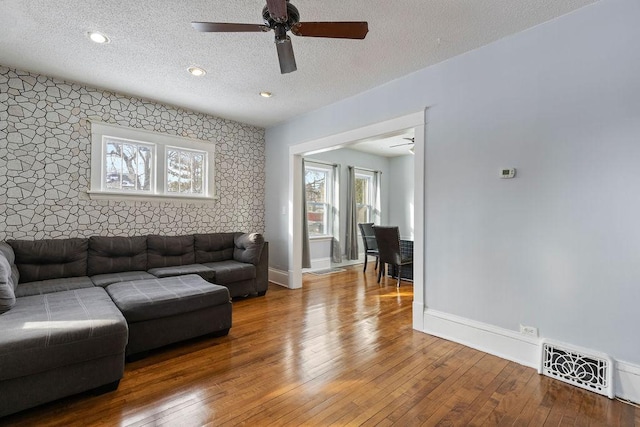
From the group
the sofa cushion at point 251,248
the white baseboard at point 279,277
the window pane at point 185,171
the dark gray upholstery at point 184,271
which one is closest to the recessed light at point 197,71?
the window pane at point 185,171

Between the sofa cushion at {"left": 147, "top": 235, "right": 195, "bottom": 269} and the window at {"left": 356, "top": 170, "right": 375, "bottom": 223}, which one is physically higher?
the window at {"left": 356, "top": 170, "right": 375, "bottom": 223}

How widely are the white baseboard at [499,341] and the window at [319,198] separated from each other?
3809 millimetres

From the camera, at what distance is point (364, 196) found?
7582 mm

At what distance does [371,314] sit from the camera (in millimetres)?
3518

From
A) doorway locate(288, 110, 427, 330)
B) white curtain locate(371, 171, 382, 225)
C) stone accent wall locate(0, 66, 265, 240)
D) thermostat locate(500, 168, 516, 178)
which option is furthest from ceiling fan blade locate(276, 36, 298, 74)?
white curtain locate(371, 171, 382, 225)

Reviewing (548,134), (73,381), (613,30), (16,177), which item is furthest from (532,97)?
(16,177)

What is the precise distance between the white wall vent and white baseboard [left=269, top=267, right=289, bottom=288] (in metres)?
3.45

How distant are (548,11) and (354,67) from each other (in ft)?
5.19

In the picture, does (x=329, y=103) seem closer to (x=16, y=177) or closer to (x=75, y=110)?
(x=75, y=110)

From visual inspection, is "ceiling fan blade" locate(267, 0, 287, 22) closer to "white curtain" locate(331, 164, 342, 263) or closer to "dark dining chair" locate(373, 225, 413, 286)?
"dark dining chair" locate(373, 225, 413, 286)

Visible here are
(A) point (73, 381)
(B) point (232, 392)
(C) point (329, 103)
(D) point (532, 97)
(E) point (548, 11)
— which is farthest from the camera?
(C) point (329, 103)

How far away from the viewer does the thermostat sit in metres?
2.44

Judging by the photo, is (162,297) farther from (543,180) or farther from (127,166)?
(543,180)

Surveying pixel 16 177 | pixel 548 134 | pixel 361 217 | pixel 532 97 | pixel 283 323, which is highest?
pixel 532 97
